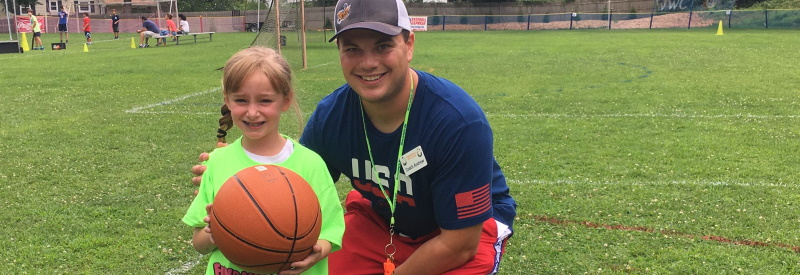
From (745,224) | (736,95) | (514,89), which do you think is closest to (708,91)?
(736,95)

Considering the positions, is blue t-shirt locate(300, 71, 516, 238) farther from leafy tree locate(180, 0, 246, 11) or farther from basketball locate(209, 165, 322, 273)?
leafy tree locate(180, 0, 246, 11)

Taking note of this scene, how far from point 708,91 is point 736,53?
387 inches

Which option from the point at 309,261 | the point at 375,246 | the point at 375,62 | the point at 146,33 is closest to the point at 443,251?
the point at 375,246

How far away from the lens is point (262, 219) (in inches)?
93.1

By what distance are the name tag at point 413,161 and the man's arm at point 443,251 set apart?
1.03 feet

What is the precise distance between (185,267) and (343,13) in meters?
2.30

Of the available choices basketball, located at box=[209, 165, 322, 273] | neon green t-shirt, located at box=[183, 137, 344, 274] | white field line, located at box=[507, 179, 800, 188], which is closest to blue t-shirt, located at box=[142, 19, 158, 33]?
white field line, located at box=[507, 179, 800, 188]

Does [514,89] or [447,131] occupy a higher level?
[447,131]

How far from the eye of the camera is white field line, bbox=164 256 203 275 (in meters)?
4.19

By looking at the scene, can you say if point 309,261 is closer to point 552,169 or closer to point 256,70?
point 256,70

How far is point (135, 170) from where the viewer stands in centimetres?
670

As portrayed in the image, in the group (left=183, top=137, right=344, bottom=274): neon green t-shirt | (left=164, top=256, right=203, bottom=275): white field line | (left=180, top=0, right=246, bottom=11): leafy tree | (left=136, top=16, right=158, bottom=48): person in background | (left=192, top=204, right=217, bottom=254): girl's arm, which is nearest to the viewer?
(left=192, top=204, right=217, bottom=254): girl's arm

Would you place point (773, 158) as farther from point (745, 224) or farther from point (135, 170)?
point (135, 170)

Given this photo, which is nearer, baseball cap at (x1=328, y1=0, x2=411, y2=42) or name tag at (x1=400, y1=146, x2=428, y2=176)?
baseball cap at (x1=328, y1=0, x2=411, y2=42)
